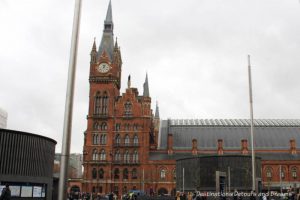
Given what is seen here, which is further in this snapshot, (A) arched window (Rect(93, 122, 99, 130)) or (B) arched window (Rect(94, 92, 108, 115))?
(B) arched window (Rect(94, 92, 108, 115))

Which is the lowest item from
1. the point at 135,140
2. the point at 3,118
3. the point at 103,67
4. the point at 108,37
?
the point at 135,140

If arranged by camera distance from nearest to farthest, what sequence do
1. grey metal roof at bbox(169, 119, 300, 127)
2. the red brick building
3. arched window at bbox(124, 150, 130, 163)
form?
A: the red brick building < arched window at bbox(124, 150, 130, 163) < grey metal roof at bbox(169, 119, 300, 127)

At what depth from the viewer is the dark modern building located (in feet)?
117

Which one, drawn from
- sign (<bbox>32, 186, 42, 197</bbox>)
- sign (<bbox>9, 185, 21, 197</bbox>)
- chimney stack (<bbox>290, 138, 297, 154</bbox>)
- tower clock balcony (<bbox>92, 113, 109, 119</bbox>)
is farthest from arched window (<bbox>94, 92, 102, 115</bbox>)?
sign (<bbox>9, 185, 21, 197</bbox>)

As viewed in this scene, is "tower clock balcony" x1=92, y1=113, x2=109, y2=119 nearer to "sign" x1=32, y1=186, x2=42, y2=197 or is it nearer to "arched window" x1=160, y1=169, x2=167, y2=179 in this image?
"arched window" x1=160, y1=169, x2=167, y2=179

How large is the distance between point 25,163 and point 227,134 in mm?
69428

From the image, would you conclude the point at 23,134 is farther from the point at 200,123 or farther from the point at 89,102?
the point at 200,123

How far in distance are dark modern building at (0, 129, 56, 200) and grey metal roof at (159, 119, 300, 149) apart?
183 feet

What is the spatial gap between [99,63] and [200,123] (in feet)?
112

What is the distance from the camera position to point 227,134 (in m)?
99.9

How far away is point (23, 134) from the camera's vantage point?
37.6m

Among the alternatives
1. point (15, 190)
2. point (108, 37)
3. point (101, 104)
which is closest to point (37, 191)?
point (15, 190)

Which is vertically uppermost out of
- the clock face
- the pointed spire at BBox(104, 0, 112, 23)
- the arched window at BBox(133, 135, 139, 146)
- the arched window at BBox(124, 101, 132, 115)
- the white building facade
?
the pointed spire at BBox(104, 0, 112, 23)

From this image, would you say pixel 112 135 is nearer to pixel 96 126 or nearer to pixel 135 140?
pixel 96 126
